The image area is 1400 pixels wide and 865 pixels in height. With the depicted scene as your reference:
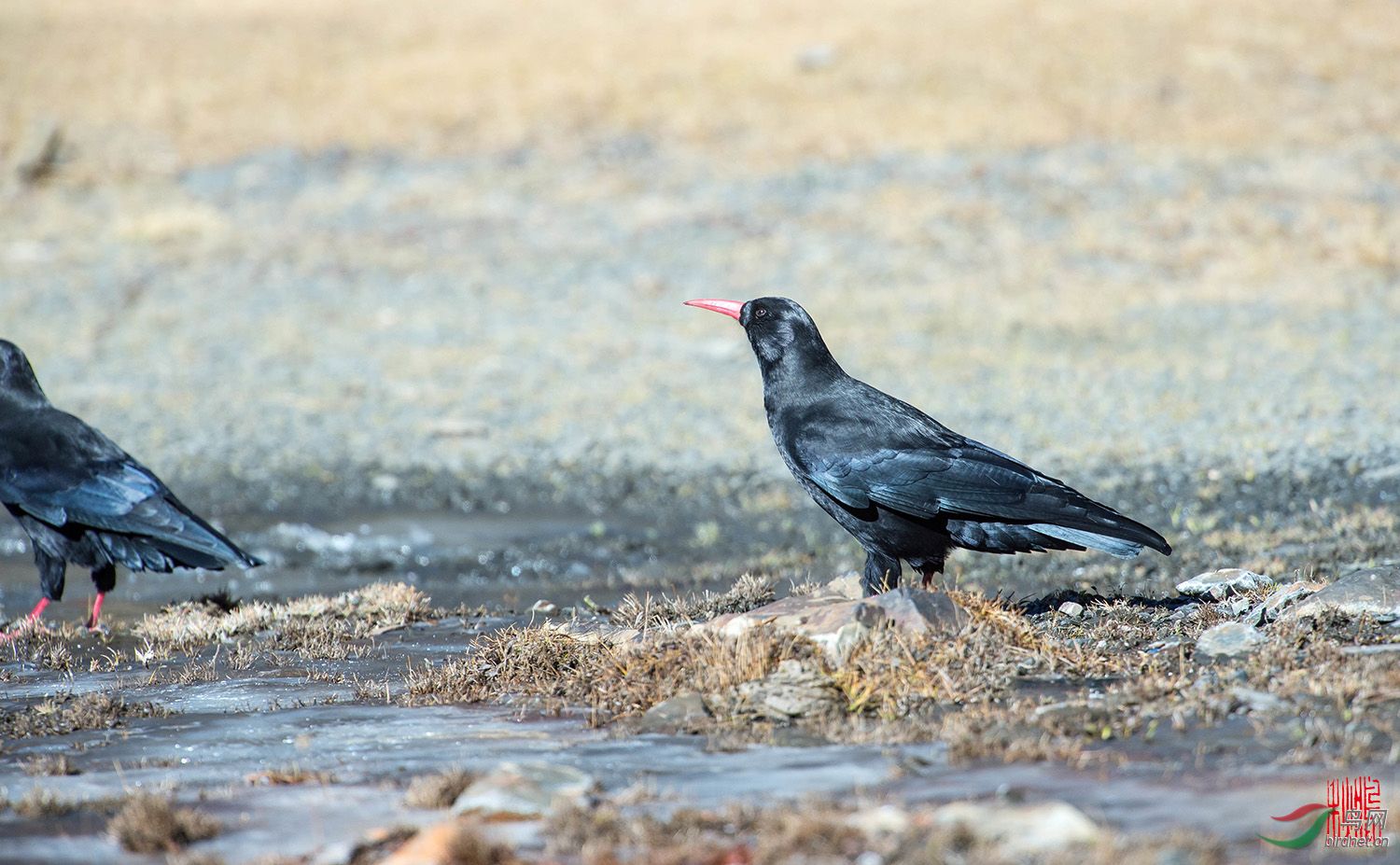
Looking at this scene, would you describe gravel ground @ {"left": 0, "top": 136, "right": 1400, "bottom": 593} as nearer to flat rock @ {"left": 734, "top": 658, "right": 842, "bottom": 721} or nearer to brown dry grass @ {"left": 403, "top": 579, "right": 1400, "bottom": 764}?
brown dry grass @ {"left": 403, "top": 579, "right": 1400, "bottom": 764}

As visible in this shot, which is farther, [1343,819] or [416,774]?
[416,774]

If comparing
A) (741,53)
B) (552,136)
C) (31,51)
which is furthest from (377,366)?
(31,51)

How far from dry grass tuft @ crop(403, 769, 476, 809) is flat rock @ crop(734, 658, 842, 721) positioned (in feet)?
4.14

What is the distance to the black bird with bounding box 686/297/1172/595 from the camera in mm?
6738

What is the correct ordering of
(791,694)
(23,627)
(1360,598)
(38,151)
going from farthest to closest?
(38,151), (23,627), (1360,598), (791,694)

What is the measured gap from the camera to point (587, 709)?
19.1ft

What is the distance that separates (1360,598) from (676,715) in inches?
120

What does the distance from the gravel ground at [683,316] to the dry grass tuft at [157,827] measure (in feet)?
23.3

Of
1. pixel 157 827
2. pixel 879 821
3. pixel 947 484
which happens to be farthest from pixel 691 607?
pixel 157 827

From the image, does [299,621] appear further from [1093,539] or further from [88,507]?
[1093,539]

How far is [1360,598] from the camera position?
628 centimetres

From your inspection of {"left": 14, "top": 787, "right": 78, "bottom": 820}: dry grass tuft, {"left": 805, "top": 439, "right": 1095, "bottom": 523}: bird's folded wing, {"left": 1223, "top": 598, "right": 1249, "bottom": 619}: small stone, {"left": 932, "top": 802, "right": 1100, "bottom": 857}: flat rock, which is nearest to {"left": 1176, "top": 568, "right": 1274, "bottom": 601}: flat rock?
{"left": 1223, "top": 598, "right": 1249, "bottom": 619}: small stone

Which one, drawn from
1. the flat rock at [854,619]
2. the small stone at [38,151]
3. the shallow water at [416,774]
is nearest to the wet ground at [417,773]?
the shallow water at [416,774]

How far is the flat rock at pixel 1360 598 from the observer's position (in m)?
6.21
